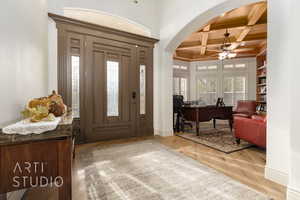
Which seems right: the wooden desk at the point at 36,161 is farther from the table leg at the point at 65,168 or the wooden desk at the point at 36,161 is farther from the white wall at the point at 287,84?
the white wall at the point at 287,84

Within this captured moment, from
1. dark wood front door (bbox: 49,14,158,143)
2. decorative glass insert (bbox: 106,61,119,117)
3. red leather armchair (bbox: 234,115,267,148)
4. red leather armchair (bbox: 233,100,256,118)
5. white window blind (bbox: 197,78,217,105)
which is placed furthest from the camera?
white window blind (bbox: 197,78,217,105)

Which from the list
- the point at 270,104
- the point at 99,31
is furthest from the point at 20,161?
the point at 99,31

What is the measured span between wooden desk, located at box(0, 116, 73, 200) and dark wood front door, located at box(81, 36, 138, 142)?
239 centimetres

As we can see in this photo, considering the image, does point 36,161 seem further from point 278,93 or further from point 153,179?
point 278,93

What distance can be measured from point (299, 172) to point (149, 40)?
3813 mm

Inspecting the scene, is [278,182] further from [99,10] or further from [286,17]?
[99,10]

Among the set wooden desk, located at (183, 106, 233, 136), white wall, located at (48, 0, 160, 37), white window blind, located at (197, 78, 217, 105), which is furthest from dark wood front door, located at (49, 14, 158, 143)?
white window blind, located at (197, 78, 217, 105)

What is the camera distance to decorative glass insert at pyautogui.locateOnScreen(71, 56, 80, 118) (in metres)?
3.16

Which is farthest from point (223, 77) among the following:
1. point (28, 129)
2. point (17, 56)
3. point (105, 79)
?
point (28, 129)

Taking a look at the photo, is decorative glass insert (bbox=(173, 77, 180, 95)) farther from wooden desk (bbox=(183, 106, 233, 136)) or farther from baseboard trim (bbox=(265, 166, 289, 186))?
baseboard trim (bbox=(265, 166, 289, 186))

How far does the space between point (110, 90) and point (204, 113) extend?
2.66 meters

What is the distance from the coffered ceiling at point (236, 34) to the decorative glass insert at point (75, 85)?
3.48m

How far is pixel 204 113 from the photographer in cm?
412

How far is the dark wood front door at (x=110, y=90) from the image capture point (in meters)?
3.33
